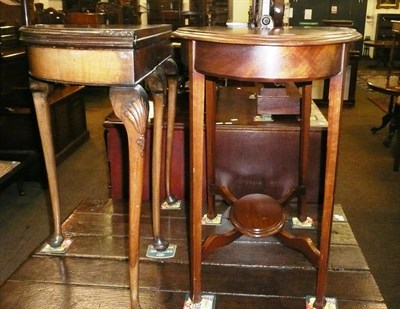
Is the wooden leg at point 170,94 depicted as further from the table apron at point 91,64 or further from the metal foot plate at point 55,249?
the metal foot plate at point 55,249

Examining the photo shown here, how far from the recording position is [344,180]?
9.36ft

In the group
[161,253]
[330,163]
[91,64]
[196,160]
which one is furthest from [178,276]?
[91,64]

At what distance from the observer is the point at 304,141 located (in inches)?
57.7

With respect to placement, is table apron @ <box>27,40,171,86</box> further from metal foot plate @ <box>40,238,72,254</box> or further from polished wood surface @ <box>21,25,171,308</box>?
metal foot plate @ <box>40,238,72,254</box>

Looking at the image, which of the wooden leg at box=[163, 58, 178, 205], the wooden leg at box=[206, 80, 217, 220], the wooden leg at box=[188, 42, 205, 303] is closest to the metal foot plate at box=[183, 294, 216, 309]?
the wooden leg at box=[188, 42, 205, 303]

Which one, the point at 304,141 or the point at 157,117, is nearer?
the point at 157,117

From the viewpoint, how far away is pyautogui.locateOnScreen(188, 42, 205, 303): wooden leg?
1.00m

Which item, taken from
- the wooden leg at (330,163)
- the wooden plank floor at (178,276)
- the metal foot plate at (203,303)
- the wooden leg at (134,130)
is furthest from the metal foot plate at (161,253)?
the wooden leg at (330,163)

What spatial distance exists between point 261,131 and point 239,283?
0.68m

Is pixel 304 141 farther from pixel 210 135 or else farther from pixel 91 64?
pixel 91 64

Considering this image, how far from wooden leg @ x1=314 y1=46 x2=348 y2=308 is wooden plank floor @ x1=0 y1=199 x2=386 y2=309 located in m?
0.11

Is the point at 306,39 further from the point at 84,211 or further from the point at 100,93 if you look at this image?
the point at 100,93

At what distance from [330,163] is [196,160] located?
33 centimetres

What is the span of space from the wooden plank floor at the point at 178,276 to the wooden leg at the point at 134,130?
243 millimetres
